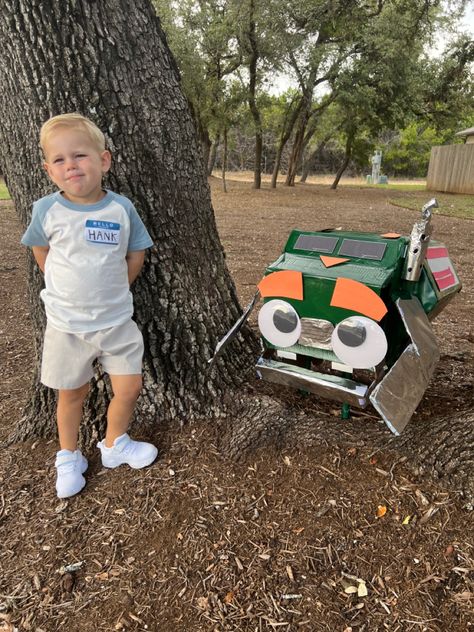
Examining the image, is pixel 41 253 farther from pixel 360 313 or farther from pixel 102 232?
pixel 360 313

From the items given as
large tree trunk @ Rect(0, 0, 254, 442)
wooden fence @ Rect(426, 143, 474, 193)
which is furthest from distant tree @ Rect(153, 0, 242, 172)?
large tree trunk @ Rect(0, 0, 254, 442)

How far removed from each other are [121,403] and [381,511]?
3.51ft

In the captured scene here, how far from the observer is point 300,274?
5.46ft

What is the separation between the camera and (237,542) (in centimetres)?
173

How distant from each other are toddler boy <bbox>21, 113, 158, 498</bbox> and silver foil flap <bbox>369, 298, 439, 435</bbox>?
0.94m

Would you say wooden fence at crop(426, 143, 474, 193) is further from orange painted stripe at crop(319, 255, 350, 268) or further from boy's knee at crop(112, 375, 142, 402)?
boy's knee at crop(112, 375, 142, 402)

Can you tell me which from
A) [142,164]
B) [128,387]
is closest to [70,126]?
[142,164]

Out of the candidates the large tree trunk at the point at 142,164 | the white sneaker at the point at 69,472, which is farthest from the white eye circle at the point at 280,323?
the white sneaker at the point at 69,472

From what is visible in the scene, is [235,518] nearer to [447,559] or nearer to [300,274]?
[447,559]

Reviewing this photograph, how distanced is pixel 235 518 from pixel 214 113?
17.3 metres

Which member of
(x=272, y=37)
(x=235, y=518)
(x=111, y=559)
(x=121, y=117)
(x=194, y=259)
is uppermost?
(x=272, y=37)

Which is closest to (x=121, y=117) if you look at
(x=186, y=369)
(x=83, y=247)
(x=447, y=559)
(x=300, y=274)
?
(x=83, y=247)

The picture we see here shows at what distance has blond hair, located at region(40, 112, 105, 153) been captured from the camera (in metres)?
1.62

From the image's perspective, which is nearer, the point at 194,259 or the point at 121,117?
the point at 121,117
